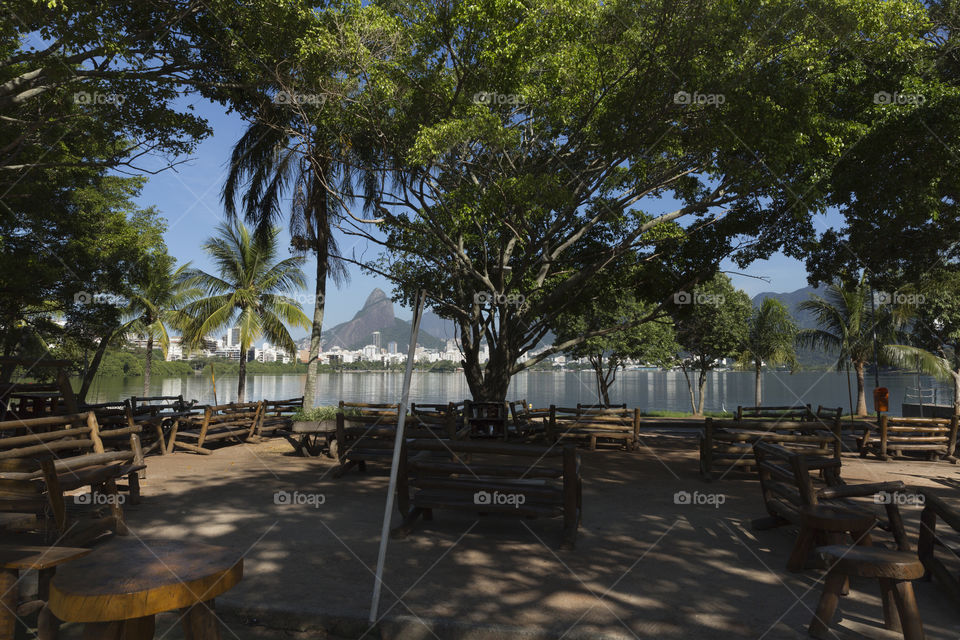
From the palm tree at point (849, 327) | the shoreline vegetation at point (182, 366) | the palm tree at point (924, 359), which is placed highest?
the palm tree at point (849, 327)

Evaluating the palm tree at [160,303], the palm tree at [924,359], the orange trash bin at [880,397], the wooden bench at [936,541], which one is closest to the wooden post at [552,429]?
the wooden bench at [936,541]

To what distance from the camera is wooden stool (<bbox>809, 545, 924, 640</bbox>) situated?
12.1ft

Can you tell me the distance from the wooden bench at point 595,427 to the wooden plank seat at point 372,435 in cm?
343

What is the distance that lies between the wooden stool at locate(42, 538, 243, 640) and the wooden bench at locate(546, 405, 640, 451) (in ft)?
39.2

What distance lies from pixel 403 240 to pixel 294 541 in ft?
33.2

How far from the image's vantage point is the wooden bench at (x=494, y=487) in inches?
243

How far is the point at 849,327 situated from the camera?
33.6 metres

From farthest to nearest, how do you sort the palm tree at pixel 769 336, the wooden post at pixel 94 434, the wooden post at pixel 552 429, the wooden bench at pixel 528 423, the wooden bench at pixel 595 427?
the palm tree at pixel 769 336 < the wooden bench at pixel 528 423 < the wooden post at pixel 552 429 < the wooden bench at pixel 595 427 < the wooden post at pixel 94 434

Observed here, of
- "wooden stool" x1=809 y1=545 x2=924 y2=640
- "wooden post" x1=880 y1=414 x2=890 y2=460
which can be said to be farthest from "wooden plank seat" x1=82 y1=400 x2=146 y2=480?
"wooden post" x1=880 y1=414 x2=890 y2=460

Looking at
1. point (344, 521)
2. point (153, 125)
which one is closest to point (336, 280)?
point (153, 125)

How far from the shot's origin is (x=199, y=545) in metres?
2.95

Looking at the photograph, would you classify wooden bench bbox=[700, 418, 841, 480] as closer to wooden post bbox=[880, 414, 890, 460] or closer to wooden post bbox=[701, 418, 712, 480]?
wooden post bbox=[701, 418, 712, 480]

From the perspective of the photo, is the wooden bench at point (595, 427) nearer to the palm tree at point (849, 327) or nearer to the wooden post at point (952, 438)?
the wooden post at point (952, 438)

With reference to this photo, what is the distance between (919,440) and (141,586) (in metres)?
16.1
